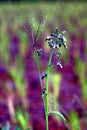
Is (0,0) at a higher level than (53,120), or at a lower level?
higher

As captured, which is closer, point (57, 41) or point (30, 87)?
point (57, 41)

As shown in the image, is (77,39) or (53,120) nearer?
(53,120)

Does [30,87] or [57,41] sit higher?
[30,87]

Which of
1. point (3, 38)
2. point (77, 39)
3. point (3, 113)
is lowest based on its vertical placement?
point (3, 113)

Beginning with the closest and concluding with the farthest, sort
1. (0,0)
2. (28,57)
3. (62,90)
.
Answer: (62,90) < (28,57) < (0,0)

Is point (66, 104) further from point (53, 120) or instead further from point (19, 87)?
point (53, 120)

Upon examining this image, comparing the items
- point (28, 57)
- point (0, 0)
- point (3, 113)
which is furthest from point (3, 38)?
point (0, 0)

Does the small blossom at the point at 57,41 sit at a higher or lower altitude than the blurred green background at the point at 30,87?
lower

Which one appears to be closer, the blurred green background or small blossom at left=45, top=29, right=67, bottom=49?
small blossom at left=45, top=29, right=67, bottom=49

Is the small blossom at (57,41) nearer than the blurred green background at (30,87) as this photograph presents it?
Yes

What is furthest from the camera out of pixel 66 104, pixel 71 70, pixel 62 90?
pixel 71 70

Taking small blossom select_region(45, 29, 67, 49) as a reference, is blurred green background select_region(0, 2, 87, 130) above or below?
above
